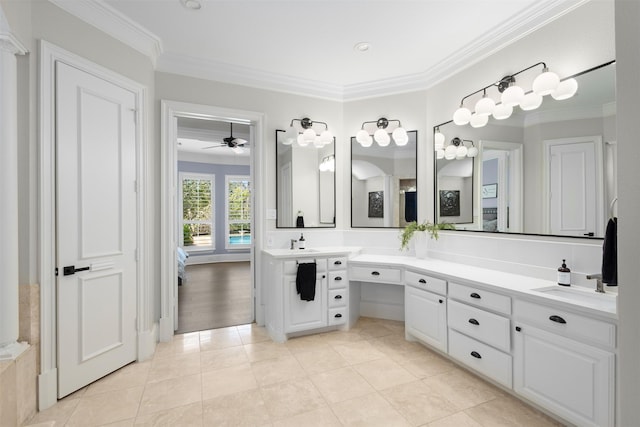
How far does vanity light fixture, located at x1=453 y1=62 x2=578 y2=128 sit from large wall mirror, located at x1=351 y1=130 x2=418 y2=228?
746 mm

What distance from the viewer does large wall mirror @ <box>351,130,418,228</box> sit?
12.0 ft

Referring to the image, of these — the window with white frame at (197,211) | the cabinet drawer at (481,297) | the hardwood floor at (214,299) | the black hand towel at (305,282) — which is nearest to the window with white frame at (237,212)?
the window with white frame at (197,211)

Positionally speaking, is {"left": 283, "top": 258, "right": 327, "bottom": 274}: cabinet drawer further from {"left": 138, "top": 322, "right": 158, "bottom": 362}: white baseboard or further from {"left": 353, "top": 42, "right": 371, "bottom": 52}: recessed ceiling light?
{"left": 353, "top": 42, "right": 371, "bottom": 52}: recessed ceiling light

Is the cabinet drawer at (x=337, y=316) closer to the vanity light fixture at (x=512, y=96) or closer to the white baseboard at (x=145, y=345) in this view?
the white baseboard at (x=145, y=345)

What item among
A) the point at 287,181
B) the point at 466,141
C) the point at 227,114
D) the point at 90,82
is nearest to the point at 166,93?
the point at 227,114

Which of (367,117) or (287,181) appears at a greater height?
(367,117)

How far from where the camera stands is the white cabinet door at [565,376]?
165 centimetres

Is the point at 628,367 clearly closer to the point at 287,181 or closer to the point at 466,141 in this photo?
the point at 466,141

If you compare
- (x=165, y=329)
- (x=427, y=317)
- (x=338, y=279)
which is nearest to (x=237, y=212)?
(x=165, y=329)

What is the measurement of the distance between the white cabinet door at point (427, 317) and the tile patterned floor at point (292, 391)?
170 millimetres

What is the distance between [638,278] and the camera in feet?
2.27

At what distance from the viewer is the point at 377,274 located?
10.9 ft

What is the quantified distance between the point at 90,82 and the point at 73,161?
63 centimetres

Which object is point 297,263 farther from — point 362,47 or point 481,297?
point 362,47
